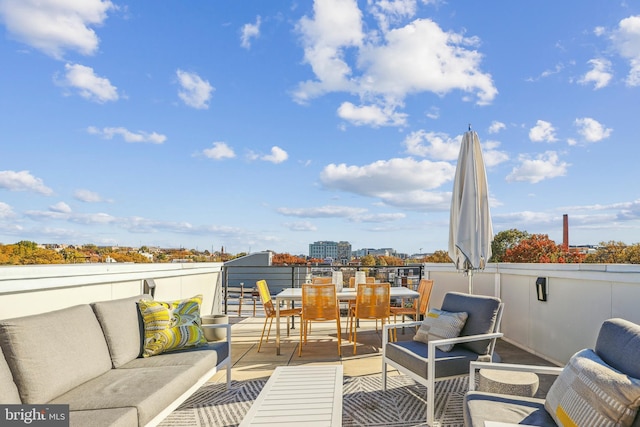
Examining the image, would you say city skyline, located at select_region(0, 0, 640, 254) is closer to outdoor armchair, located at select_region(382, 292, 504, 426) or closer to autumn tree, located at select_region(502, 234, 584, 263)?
autumn tree, located at select_region(502, 234, 584, 263)

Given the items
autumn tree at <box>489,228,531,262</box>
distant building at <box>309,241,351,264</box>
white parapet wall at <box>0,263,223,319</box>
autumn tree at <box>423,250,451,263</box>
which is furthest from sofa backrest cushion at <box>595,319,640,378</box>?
distant building at <box>309,241,351,264</box>

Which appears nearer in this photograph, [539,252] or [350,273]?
[350,273]

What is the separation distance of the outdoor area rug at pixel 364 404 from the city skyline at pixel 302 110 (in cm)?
224

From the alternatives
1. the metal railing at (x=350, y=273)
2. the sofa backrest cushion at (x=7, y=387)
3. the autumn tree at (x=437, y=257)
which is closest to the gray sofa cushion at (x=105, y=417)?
the sofa backrest cushion at (x=7, y=387)

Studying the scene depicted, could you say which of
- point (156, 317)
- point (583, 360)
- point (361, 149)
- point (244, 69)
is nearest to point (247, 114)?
point (244, 69)

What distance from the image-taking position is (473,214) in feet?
14.6

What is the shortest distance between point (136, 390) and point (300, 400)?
3.19ft

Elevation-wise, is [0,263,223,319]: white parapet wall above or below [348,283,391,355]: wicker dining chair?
above

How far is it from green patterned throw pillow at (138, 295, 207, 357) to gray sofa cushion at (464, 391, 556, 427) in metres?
2.29

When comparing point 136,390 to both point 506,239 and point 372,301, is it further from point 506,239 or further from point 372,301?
point 506,239

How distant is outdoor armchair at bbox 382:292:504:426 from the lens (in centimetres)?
286

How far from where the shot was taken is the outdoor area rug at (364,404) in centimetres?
286

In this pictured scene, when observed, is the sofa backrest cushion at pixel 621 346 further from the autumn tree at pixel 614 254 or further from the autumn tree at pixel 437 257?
the autumn tree at pixel 437 257

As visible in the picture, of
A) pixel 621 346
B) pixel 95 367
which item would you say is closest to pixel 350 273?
pixel 95 367
